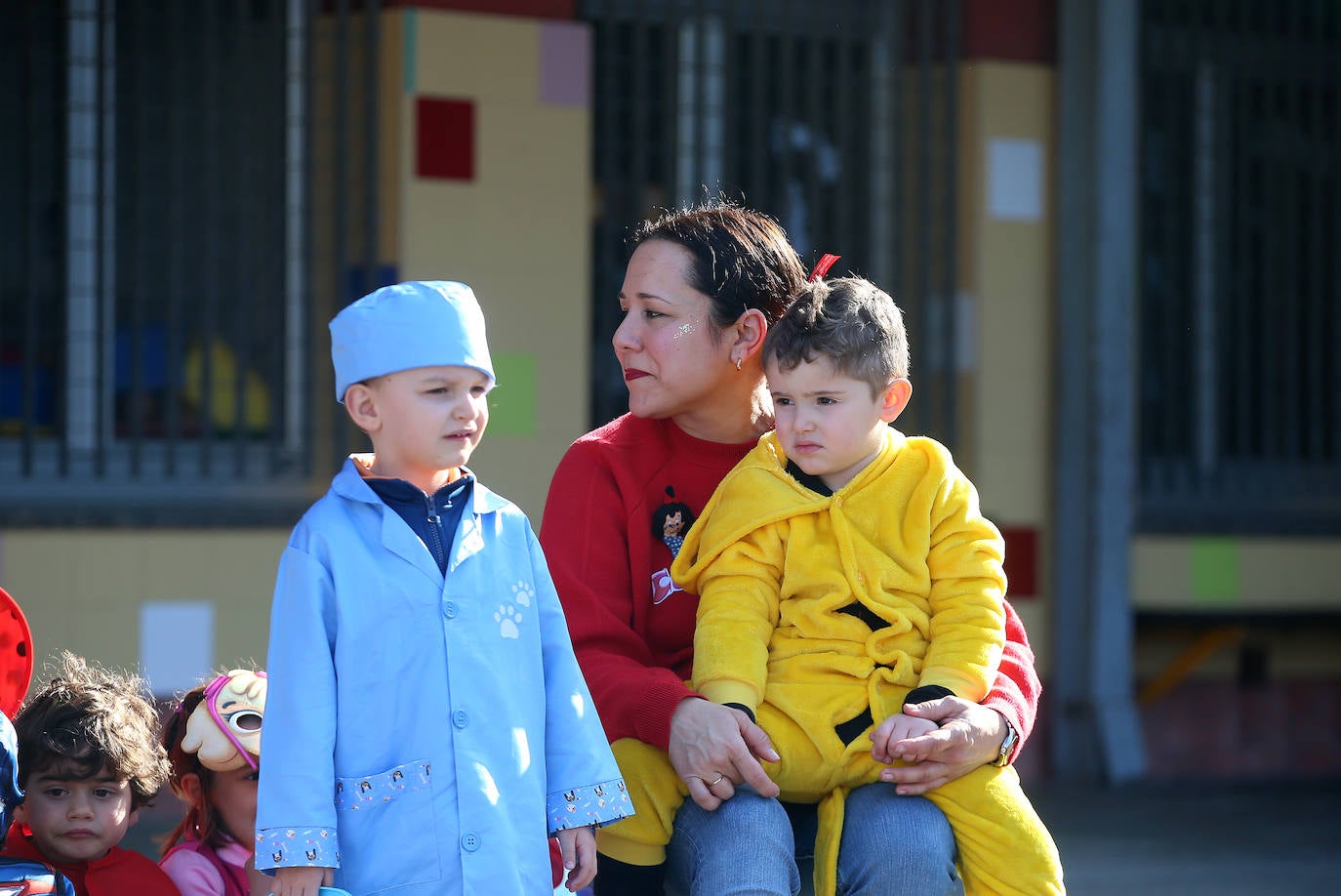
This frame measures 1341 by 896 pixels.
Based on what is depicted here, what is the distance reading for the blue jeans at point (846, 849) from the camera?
221 centimetres

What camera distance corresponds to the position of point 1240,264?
6219 millimetres

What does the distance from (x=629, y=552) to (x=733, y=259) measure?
503mm

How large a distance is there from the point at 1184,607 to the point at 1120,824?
104 cm

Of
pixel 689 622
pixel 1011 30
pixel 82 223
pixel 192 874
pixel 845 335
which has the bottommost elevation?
pixel 192 874

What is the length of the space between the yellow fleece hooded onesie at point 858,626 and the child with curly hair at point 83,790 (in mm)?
820

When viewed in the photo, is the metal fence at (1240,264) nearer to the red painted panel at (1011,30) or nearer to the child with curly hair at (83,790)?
the red painted panel at (1011,30)

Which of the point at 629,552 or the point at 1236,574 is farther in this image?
the point at 1236,574

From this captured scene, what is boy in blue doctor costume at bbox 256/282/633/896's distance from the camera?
6.62 feet

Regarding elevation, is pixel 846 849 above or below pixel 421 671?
below

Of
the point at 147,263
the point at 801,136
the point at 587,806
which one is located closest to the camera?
the point at 587,806

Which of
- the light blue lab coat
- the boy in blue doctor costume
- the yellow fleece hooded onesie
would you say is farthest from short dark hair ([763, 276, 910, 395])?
the light blue lab coat

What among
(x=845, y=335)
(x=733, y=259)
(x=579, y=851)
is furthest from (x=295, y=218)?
(x=579, y=851)

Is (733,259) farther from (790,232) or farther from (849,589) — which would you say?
(790,232)

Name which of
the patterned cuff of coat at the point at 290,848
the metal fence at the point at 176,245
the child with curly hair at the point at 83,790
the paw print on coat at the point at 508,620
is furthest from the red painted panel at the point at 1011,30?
the patterned cuff of coat at the point at 290,848
